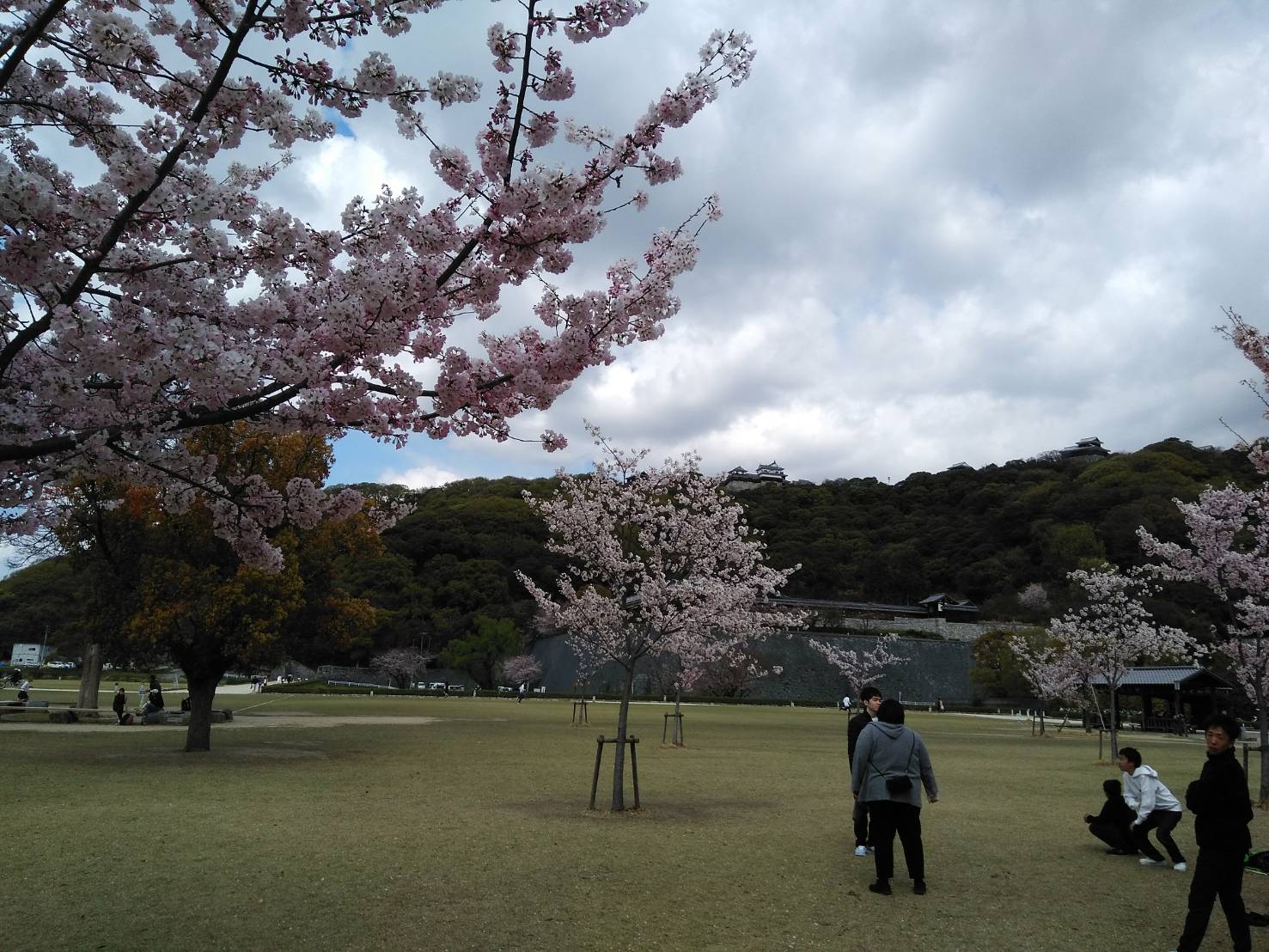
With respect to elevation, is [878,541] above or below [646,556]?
above

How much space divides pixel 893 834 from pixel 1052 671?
23.6 metres

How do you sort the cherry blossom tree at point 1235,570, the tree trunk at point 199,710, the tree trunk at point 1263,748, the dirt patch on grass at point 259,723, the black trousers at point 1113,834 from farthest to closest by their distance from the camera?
the dirt patch on grass at point 259,723
the tree trunk at point 199,710
the cherry blossom tree at point 1235,570
the tree trunk at point 1263,748
the black trousers at point 1113,834

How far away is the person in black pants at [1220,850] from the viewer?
15.8ft

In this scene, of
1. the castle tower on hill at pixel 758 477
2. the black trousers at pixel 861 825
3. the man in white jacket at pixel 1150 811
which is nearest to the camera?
the black trousers at pixel 861 825

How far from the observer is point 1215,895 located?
4840 mm

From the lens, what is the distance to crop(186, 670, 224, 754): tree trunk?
15109 mm

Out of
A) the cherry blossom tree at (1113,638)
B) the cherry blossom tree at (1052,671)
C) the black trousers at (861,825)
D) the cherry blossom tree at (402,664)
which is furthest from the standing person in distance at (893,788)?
the cherry blossom tree at (402,664)

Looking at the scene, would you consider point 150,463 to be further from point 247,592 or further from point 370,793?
point 247,592

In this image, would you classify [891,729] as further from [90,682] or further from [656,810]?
[90,682]

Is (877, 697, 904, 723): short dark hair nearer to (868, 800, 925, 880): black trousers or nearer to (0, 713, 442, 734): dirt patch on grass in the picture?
(868, 800, 925, 880): black trousers

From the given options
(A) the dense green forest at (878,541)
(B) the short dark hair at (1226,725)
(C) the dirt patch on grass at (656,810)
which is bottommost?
(C) the dirt patch on grass at (656,810)

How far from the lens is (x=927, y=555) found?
260 ft

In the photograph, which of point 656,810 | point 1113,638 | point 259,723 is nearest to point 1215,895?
point 656,810

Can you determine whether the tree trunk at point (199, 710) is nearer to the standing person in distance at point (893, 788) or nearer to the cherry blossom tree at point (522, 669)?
the standing person in distance at point (893, 788)
